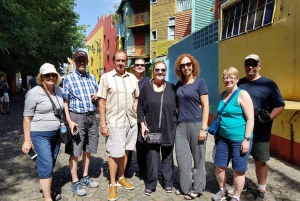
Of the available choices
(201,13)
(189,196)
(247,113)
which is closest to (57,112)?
(189,196)

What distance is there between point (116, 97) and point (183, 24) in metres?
17.0

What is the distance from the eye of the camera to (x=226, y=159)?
10.4ft

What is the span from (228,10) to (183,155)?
5501 millimetres

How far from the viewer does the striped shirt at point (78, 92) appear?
11.4 feet

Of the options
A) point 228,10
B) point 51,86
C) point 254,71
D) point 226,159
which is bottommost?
point 226,159

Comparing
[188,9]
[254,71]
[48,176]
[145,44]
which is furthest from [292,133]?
[145,44]

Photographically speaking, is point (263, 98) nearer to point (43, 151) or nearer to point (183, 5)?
point (43, 151)

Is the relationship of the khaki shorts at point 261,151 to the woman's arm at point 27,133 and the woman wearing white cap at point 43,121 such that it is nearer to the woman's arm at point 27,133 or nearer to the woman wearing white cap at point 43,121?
the woman wearing white cap at point 43,121

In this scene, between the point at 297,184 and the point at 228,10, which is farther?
the point at 228,10

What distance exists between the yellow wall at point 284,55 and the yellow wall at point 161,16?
48.2ft

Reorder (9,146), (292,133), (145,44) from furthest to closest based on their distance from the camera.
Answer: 1. (145,44)
2. (9,146)
3. (292,133)

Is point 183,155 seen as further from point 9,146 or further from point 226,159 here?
point 9,146

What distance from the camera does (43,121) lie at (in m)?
3.05

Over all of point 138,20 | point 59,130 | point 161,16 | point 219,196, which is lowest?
point 219,196
